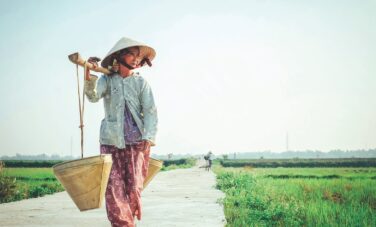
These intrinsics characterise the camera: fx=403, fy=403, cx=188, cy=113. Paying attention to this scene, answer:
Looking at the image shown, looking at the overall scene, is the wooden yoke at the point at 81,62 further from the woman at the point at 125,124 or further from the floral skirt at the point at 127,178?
the floral skirt at the point at 127,178

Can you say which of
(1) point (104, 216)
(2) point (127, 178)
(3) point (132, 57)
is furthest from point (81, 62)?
(1) point (104, 216)

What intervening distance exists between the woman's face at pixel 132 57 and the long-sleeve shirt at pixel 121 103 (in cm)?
12

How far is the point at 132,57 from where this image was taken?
3.73 m

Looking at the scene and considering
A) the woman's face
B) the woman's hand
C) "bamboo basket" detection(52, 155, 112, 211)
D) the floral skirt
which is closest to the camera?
"bamboo basket" detection(52, 155, 112, 211)

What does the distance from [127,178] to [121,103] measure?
654mm

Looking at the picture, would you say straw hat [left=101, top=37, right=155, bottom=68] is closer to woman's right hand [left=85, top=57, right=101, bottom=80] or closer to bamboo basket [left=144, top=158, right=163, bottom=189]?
woman's right hand [left=85, top=57, right=101, bottom=80]

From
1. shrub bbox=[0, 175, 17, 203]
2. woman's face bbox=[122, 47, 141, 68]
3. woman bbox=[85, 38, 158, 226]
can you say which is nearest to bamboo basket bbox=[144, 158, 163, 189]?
woman bbox=[85, 38, 158, 226]

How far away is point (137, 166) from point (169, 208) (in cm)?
267

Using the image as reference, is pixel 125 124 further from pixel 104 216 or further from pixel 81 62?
pixel 104 216

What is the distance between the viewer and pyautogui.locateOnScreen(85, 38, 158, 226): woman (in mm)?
3424

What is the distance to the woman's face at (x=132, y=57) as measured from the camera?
3692 mm

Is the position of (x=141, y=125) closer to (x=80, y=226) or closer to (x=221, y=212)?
(x=80, y=226)

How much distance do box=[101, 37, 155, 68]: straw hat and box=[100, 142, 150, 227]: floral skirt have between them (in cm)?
81

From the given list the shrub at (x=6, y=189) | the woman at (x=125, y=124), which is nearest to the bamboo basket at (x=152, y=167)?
the woman at (x=125, y=124)
